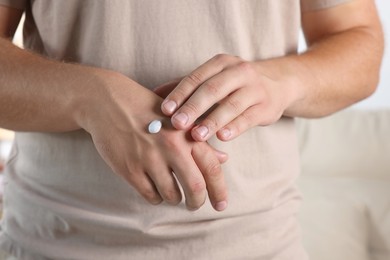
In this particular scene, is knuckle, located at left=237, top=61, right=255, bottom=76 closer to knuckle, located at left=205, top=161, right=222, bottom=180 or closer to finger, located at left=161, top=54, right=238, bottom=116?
finger, located at left=161, top=54, right=238, bottom=116

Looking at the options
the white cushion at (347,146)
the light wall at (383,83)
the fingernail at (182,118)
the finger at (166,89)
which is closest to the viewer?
the fingernail at (182,118)

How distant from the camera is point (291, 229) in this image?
3.21 ft

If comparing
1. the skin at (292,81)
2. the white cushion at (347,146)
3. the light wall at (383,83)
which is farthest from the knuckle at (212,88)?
the light wall at (383,83)

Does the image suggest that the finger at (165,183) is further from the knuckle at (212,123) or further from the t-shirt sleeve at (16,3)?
the t-shirt sleeve at (16,3)

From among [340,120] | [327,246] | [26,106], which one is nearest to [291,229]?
[26,106]

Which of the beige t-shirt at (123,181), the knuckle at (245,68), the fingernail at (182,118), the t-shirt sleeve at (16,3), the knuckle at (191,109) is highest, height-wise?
the knuckle at (245,68)

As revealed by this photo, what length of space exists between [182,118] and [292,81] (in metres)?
0.23

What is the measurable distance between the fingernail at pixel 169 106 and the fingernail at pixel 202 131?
4 centimetres

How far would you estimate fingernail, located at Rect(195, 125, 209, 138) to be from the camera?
2.26 feet

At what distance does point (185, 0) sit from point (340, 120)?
4.41 ft

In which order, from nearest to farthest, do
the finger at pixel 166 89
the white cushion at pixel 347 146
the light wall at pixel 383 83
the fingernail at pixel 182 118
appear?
the fingernail at pixel 182 118 → the finger at pixel 166 89 → the white cushion at pixel 347 146 → the light wall at pixel 383 83

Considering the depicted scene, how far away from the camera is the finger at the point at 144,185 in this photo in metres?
0.72

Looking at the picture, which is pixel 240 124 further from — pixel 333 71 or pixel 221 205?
pixel 333 71

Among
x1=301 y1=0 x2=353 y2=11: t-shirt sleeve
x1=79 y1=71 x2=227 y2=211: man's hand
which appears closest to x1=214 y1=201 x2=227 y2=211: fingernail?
x1=79 y1=71 x2=227 y2=211: man's hand
